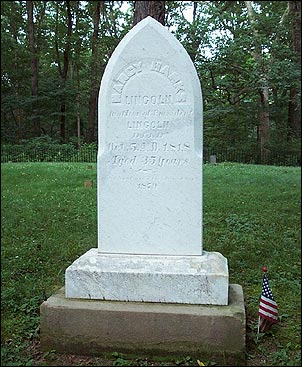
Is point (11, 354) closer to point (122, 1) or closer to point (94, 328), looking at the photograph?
point (94, 328)

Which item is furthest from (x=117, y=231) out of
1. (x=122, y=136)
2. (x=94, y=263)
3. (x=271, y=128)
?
(x=271, y=128)

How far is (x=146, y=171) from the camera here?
3.50m

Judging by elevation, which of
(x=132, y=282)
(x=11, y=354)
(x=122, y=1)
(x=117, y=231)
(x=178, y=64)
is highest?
(x=122, y=1)

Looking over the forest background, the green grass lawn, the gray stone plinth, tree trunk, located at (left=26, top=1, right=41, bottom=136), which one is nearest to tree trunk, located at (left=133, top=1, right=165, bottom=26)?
the green grass lawn

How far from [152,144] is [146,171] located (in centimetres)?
20

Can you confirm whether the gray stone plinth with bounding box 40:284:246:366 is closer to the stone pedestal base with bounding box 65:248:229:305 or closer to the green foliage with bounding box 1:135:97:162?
the stone pedestal base with bounding box 65:248:229:305

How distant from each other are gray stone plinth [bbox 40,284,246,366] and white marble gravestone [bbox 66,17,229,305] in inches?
6.3

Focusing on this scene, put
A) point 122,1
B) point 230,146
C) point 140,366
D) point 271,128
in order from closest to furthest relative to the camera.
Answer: point 140,366 → point 230,146 → point 271,128 → point 122,1

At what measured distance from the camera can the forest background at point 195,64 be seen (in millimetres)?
14938

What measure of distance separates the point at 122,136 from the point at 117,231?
71 cm

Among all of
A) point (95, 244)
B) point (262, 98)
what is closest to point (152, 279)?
point (95, 244)

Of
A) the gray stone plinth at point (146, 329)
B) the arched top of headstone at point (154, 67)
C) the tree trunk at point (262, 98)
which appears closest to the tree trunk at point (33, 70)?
the tree trunk at point (262, 98)

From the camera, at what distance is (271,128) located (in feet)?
69.7

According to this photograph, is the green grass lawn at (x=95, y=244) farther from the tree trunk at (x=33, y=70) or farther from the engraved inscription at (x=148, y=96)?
the tree trunk at (x=33, y=70)
